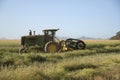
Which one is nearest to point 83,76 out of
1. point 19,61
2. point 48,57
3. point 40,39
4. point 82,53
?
point 19,61

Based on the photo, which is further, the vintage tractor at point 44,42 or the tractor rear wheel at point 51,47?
the vintage tractor at point 44,42

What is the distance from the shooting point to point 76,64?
46.2 ft

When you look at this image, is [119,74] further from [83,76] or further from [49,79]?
[49,79]

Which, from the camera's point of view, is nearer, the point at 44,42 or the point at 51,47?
the point at 51,47

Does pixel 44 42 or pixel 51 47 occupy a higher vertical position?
pixel 44 42

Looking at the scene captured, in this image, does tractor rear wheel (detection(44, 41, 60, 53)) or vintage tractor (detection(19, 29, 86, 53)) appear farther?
vintage tractor (detection(19, 29, 86, 53))

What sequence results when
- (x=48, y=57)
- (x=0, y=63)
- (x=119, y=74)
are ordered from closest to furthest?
(x=119, y=74) → (x=0, y=63) → (x=48, y=57)

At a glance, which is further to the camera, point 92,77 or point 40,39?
point 40,39

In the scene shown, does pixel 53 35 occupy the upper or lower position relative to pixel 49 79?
upper

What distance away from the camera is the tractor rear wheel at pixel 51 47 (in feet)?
77.6

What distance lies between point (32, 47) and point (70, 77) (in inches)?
523

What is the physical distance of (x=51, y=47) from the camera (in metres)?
23.8

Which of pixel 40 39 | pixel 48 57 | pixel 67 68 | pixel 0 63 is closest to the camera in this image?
pixel 67 68

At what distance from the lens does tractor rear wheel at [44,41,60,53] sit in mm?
23656
